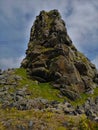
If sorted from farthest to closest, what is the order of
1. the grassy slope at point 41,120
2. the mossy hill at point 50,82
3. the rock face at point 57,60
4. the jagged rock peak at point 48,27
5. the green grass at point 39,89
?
1. the jagged rock peak at point 48,27
2. the rock face at point 57,60
3. the green grass at point 39,89
4. the mossy hill at point 50,82
5. the grassy slope at point 41,120

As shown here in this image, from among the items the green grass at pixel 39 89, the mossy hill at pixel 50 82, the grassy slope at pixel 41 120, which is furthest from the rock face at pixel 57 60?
the grassy slope at pixel 41 120

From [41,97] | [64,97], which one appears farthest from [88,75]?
[41,97]

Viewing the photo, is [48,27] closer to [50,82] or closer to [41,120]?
[50,82]

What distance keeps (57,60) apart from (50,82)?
996cm

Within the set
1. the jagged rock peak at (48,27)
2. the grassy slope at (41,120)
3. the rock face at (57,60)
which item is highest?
the jagged rock peak at (48,27)

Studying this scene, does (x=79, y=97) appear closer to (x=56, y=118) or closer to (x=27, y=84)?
(x=27, y=84)

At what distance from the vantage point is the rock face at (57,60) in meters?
144

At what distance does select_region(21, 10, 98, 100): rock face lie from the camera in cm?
14412

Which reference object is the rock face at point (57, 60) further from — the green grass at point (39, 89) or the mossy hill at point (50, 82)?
the green grass at point (39, 89)

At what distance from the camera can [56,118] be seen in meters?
93.1

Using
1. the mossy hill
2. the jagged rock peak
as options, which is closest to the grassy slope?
the mossy hill

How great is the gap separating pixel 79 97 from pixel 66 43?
32.3m

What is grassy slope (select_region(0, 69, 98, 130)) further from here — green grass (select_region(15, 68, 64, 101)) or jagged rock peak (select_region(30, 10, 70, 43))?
jagged rock peak (select_region(30, 10, 70, 43))

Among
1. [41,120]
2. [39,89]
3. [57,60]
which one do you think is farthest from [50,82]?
[41,120]
